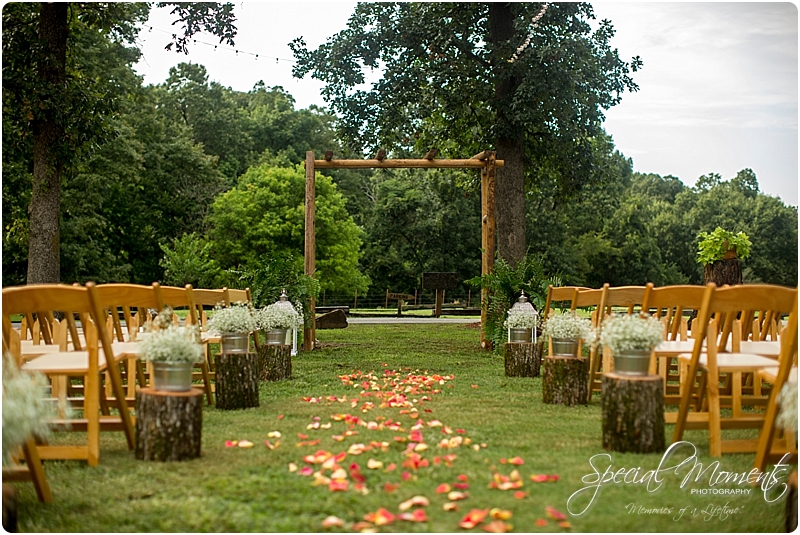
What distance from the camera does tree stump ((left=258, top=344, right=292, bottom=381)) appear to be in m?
7.76

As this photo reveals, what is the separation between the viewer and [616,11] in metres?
15.8

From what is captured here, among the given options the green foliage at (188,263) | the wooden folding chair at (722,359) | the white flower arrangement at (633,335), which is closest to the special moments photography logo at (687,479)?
the wooden folding chair at (722,359)

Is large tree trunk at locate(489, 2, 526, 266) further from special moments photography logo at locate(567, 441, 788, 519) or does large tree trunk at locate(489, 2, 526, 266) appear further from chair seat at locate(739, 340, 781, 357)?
special moments photography logo at locate(567, 441, 788, 519)

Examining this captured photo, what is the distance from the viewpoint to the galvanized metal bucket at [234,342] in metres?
6.19

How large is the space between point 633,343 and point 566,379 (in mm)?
1801

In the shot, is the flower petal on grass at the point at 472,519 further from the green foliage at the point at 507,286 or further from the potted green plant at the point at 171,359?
the green foliage at the point at 507,286

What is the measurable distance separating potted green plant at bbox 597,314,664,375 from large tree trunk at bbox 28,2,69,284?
9.58 meters

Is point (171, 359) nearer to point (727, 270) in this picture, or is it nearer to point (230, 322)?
point (230, 322)

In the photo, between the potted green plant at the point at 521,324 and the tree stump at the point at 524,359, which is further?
the potted green plant at the point at 521,324

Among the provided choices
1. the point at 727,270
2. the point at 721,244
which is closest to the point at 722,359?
the point at 721,244

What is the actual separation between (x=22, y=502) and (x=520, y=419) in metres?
3.24

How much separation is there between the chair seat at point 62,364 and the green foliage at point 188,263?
2426 cm

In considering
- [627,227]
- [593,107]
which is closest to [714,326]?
[593,107]

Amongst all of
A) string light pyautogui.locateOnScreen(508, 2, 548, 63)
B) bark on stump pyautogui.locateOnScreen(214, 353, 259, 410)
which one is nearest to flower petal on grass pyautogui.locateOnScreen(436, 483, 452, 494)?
bark on stump pyautogui.locateOnScreen(214, 353, 259, 410)
